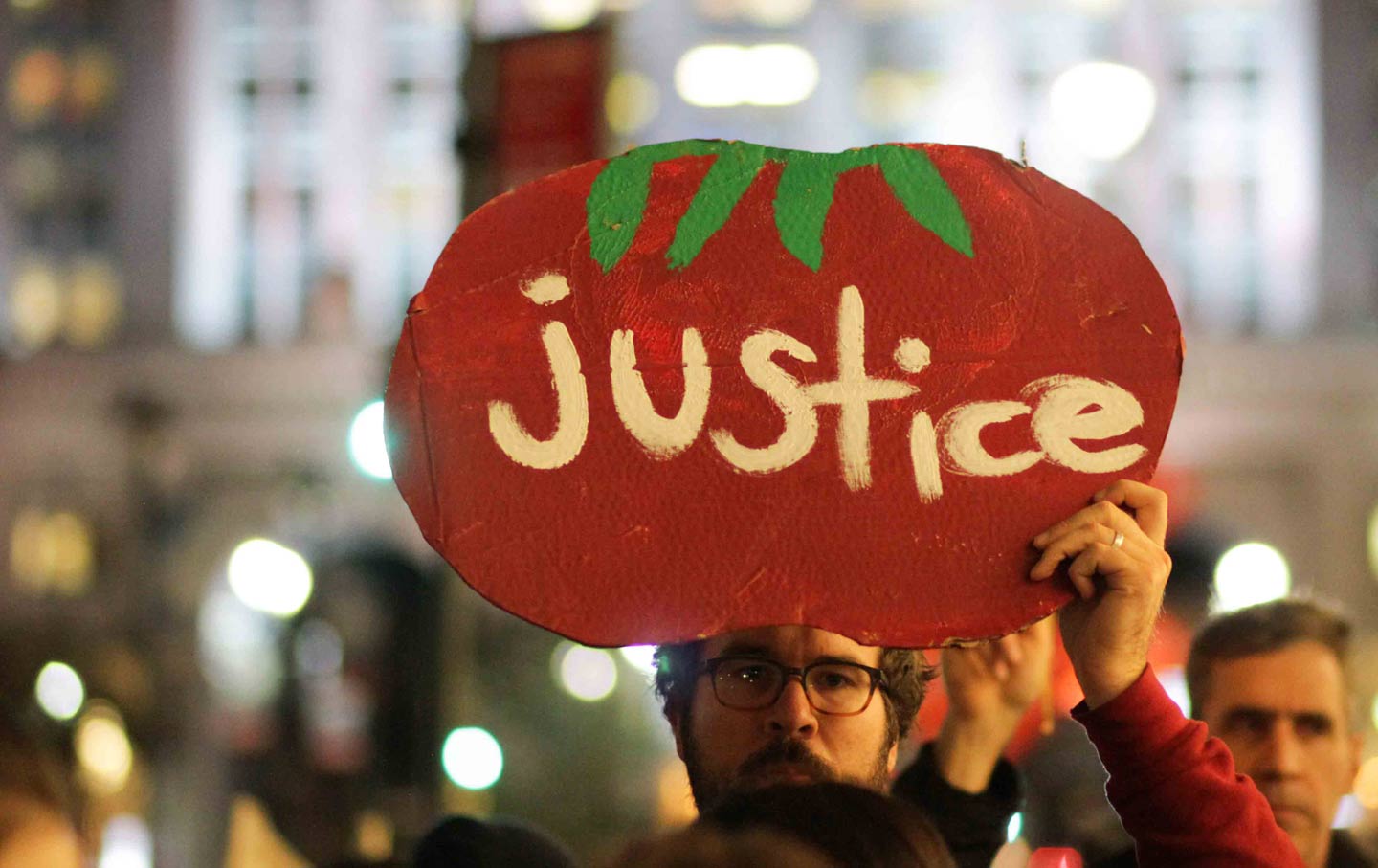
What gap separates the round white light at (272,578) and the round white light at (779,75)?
977 centimetres

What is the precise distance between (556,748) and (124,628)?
973 cm

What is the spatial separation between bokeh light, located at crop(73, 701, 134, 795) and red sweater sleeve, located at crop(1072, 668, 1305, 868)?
1255 centimetres

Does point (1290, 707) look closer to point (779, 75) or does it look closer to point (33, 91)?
point (779, 75)

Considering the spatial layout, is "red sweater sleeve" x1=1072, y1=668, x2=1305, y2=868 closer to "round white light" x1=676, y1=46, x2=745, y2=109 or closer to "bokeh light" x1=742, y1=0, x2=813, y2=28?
"round white light" x1=676, y1=46, x2=745, y2=109

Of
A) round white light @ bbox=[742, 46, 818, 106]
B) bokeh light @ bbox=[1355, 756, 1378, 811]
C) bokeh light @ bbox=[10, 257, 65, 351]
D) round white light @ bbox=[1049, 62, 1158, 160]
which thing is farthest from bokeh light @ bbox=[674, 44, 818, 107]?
bokeh light @ bbox=[1355, 756, 1378, 811]

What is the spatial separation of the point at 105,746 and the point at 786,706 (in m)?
14.4

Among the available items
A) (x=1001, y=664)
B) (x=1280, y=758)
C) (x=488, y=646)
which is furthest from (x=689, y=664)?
(x=488, y=646)

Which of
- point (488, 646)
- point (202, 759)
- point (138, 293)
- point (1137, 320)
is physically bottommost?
point (202, 759)

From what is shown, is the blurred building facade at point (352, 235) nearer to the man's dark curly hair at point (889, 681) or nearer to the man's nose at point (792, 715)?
the man's dark curly hair at point (889, 681)

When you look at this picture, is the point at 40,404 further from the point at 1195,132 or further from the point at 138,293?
the point at 1195,132

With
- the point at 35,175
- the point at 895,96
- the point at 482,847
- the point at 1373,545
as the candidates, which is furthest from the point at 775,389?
the point at 35,175

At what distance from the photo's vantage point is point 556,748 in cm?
1264

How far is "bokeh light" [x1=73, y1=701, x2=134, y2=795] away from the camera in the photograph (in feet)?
45.9

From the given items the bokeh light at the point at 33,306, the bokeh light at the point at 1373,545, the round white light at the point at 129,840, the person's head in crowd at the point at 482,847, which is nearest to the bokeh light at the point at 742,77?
the bokeh light at the point at 33,306
